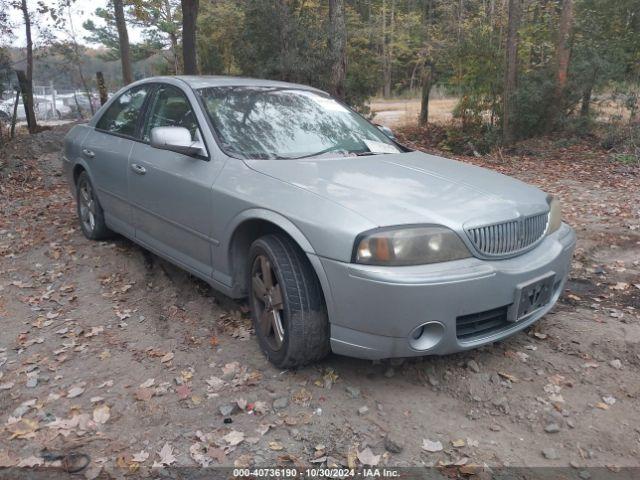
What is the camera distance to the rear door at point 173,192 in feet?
11.5

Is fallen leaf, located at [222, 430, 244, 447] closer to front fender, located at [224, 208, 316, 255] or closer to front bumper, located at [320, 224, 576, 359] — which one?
front bumper, located at [320, 224, 576, 359]

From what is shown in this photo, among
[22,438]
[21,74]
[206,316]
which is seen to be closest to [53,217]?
[206,316]

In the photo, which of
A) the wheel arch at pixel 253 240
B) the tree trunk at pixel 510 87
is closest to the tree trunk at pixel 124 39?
the tree trunk at pixel 510 87

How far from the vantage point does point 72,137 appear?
5566 mm

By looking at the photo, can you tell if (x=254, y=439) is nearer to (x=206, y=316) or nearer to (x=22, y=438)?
(x=22, y=438)

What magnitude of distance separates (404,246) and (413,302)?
0.27 meters

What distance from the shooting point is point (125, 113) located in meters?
4.78

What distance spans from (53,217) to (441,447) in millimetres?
5708

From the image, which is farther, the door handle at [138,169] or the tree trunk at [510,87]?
the tree trunk at [510,87]

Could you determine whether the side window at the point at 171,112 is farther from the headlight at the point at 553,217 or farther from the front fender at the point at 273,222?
the headlight at the point at 553,217

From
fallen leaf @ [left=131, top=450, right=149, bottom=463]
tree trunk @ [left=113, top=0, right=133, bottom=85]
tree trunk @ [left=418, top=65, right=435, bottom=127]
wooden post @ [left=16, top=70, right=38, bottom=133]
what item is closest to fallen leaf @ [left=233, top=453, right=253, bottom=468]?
fallen leaf @ [left=131, top=450, right=149, bottom=463]

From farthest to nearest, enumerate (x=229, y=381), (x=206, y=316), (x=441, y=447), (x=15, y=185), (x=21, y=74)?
(x=21, y=74) < (x=15, y=185) < (x=206, y=316) < (x=229, y=381) < (x=441, y=447)

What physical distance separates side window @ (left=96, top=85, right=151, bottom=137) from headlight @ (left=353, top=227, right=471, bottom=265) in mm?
2692

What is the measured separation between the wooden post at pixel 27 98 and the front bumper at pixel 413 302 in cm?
1114
